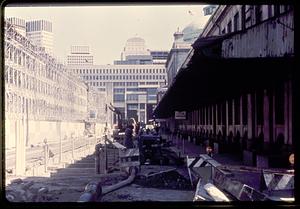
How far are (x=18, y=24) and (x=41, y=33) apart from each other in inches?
10.0

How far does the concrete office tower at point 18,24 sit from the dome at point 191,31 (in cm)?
137

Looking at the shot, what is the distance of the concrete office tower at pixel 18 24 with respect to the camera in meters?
3.83

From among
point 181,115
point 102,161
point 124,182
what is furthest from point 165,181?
point 181,115

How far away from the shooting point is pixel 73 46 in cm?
407

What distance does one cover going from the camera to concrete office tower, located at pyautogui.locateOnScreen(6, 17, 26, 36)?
3.83 m

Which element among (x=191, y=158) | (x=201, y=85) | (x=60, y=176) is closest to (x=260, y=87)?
(x=201, y=85)

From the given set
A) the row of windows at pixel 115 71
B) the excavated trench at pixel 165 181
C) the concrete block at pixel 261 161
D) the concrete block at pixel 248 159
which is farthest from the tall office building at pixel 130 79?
the concrete block at pixel 261 161

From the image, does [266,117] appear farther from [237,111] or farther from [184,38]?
[184,38]

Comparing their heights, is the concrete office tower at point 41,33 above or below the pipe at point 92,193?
above

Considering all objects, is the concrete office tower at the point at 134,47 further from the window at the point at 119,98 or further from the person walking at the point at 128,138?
the person walking at the point at 128,138

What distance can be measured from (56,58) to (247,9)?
5.76ft

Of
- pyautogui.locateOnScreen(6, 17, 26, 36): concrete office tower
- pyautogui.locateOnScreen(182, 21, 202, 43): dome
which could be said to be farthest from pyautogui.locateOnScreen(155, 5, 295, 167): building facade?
pyautogui.locateOnScreen(6, 17, 26, 36): concrete office tower

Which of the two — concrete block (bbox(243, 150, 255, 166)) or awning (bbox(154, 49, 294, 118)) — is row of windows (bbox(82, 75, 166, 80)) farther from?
concrete block (bbox(243, 150, 255, 166))
